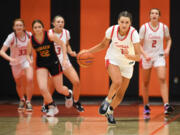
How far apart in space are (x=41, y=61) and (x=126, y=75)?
1.67 m

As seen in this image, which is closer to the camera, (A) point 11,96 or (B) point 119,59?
(B) point 119,59

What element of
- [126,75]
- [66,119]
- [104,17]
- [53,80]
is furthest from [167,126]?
[104,17]

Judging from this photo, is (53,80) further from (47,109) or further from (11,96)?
(11,96)

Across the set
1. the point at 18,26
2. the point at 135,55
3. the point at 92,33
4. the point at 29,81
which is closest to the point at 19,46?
the point at 18,26

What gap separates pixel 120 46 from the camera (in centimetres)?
647

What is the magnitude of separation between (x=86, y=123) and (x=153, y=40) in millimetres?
2233

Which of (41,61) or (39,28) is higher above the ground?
(39,28)

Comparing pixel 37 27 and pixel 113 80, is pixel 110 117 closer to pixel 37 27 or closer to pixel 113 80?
pixel 113 80

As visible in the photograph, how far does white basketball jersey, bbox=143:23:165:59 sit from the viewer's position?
793cm

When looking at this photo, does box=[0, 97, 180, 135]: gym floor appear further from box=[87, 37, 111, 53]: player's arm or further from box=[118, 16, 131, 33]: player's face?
box=[118, 16, 131, 33]: player's face

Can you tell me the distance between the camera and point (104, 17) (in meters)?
11.2

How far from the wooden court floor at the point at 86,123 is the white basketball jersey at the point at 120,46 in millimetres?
1005

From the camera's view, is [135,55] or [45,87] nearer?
[135,55]

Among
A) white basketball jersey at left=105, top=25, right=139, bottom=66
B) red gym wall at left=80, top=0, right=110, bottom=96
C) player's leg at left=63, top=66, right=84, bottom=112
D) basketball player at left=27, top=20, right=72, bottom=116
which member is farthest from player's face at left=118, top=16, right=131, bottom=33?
red gym wall at left=80, top=0, right=110, bottom=96
